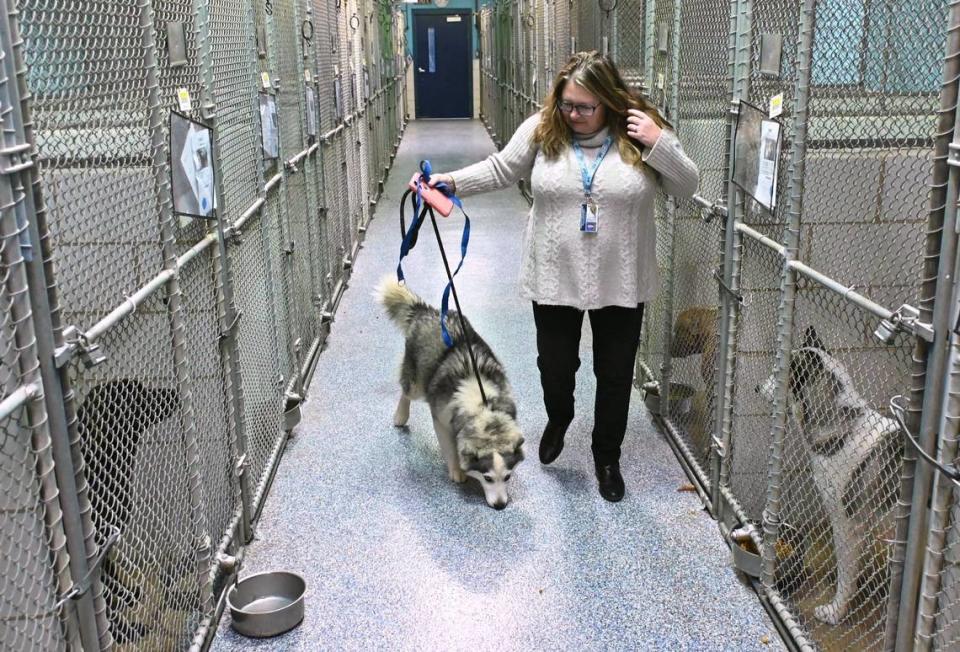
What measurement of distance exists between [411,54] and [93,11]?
1895 centimetres

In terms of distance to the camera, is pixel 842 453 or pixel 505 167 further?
pixel 505 167

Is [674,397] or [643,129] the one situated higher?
[643,129]

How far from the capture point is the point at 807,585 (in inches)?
97.6

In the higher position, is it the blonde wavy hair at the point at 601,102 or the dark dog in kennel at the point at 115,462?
the blonde wavy hair at the point at 601,102

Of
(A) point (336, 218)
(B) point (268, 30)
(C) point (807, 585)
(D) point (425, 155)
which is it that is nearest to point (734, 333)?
(C) point (807, 585)

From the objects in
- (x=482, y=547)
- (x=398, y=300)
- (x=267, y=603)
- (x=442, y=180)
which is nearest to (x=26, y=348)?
(x=267, y=603)

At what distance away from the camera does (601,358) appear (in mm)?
3156

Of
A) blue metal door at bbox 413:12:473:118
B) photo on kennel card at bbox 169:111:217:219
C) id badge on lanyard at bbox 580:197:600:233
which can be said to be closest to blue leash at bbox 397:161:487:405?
id badge on lanyard at bbox 580:197:600:233

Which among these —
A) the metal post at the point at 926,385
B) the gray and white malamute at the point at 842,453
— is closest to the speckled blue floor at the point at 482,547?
the gray and white malamute at the point at 842,453

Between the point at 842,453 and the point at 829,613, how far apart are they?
1.63 ft

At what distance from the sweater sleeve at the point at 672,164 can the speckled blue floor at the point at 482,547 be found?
124cm

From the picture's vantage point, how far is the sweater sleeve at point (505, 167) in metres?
3.01

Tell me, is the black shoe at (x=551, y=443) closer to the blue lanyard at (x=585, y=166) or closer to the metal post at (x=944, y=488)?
the blue lanyard at (x=585, y=166)

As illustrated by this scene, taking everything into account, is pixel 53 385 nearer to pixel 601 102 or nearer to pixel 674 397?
pixel 601 102
